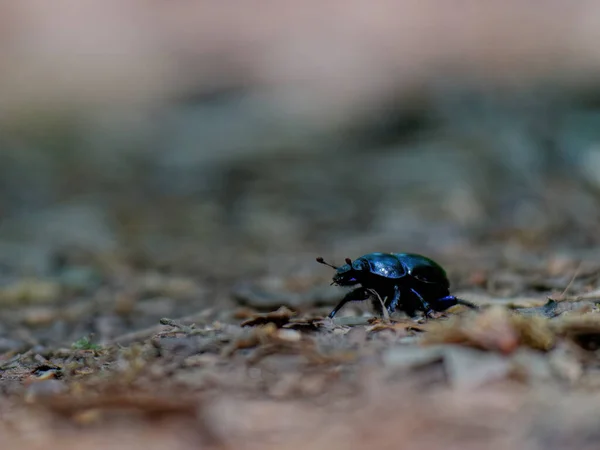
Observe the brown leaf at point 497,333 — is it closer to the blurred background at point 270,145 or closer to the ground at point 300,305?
the ground at point 300,305

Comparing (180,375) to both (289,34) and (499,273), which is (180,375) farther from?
(289,34)

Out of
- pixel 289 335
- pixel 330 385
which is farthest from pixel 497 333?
pixel 289 335

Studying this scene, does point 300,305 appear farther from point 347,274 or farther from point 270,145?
point 270,145

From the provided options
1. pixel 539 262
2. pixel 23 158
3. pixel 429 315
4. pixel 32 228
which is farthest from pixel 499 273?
pixel 23 158

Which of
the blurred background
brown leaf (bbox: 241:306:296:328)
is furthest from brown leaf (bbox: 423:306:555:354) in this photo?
the blurred background

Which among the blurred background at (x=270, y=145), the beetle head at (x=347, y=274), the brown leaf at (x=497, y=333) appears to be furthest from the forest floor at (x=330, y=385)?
the blurred background at (x=270, y=145)
